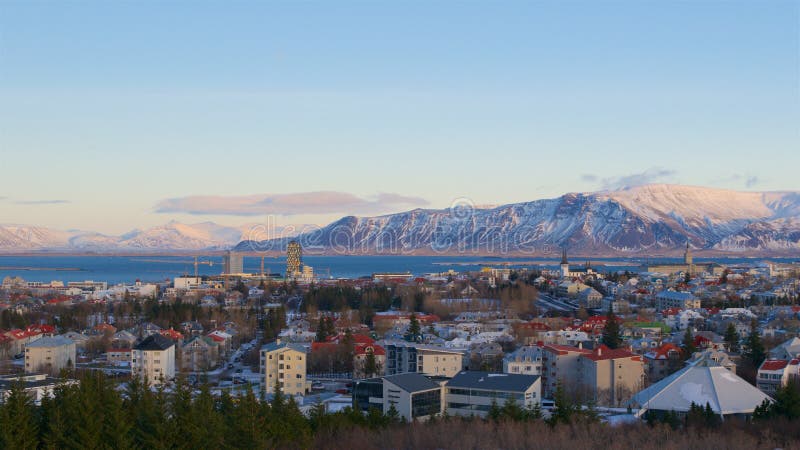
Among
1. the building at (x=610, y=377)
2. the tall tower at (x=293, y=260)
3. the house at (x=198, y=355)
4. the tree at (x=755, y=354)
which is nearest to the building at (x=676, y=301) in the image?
the tree at (x=755, y=354)

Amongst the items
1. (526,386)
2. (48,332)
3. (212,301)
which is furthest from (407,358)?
(212,301)

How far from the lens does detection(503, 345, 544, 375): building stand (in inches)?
709

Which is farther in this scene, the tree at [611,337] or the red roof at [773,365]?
the tree at [611,337]

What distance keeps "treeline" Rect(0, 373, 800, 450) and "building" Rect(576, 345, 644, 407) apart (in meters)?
3.62

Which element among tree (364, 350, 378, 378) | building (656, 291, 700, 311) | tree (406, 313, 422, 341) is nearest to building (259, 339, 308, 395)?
tree (364, 350, 378, 378)

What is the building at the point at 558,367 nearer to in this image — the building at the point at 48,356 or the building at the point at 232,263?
the building at the point at 48,356

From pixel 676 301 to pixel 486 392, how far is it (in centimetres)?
2275

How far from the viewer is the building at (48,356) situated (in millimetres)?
19625

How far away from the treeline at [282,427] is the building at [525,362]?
4.86m

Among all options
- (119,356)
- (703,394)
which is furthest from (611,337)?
(119,356)

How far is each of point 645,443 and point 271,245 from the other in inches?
5155

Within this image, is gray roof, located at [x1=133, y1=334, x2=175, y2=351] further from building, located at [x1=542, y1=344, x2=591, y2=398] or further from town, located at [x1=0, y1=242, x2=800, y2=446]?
building, located at [x1=542, y1=344, x2=591, y2=398]

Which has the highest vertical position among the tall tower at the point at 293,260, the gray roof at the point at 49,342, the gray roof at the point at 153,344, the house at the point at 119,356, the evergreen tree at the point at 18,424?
the tall tower at the point at 293,260

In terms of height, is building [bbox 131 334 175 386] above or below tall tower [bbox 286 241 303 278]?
below
